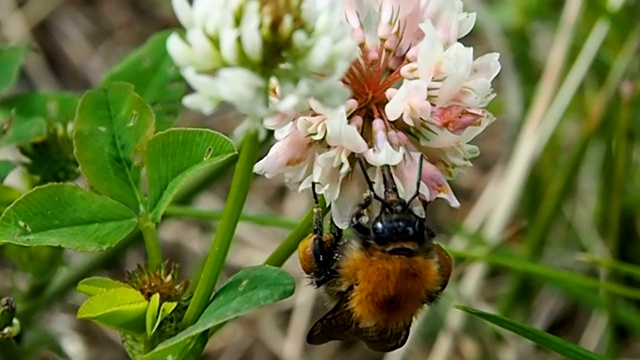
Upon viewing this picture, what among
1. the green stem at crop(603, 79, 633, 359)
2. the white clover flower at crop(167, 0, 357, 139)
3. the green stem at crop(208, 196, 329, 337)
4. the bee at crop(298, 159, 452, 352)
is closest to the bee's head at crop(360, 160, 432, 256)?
the bee at crop(298, 159, 452, 352)

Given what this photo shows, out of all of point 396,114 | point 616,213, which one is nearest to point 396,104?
point 396,114

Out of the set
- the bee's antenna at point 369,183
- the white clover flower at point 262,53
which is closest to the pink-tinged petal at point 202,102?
the white clover flower at point 262,53

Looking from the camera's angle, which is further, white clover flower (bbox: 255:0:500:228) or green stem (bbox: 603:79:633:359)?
green stem (bbox: 603:79:633:359)

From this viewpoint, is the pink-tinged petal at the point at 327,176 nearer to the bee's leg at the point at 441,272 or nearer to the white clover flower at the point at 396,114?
the white clover flower at the point at 396,114

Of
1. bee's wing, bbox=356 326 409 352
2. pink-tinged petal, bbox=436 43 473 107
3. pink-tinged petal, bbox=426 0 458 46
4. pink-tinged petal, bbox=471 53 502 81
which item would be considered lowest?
bee's wing, bbox=356 326 409 352

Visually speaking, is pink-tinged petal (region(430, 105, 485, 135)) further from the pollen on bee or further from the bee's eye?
the pollen on bee

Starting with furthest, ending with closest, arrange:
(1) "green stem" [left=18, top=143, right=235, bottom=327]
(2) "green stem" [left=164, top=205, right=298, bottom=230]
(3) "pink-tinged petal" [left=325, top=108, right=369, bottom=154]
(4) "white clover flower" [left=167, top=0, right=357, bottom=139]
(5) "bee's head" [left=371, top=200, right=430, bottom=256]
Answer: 1. (1) "green stem" [left=18, top=143, right=235, bottom=327]
2. (2) "green stem" [left=164, top=205, right=298, bottom=230]
3. (5) "bee's head" [left=371, top=200, right=430, bottom=256]
4. (3) "pink-tinged petal" [left=325, top=108, right=369, bottom=154]
5. (4) "white clover flower" [left=167, top=0, right=357, bottom=139]

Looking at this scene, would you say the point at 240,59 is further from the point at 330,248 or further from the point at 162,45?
the point at 162,45

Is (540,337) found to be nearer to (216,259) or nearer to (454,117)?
(454,117)
